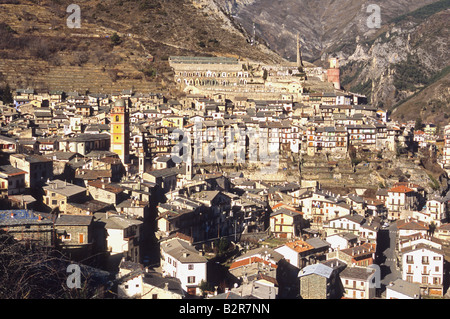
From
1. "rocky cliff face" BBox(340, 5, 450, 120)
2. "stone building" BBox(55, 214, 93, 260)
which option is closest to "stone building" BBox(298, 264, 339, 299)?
"stone building" BBox(55, 214, 93, 260)

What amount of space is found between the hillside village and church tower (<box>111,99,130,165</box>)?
84mm

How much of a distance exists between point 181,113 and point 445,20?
81.5 m

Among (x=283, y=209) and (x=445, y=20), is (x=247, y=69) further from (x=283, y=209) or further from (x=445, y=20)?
(x=445, y=20)

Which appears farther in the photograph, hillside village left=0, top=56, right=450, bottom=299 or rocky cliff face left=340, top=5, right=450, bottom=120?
rocky cliff face left=340, top=5, right=450, bottom=120

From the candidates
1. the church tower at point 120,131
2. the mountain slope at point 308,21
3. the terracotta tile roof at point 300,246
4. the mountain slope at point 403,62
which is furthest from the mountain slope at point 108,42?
the mountain slope at point 308,21

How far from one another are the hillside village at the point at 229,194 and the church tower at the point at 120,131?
0.08 m

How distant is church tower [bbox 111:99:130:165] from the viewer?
36188 millimetres

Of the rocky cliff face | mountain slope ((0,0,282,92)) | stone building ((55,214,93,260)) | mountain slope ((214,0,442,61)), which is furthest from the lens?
mountain slope ((214,0,442,61))

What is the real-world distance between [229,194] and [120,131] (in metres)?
8.70

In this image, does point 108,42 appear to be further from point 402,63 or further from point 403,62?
point 403,62

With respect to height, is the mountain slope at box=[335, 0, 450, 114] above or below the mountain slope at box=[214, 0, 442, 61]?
below

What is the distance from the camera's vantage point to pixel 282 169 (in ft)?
129

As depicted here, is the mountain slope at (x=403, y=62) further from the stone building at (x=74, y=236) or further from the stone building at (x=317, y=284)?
the stone building at (x=74, y=236)

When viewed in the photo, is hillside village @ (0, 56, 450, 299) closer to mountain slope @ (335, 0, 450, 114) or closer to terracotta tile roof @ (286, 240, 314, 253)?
terracotta tile roof @ (286, 240, 314, 253)
